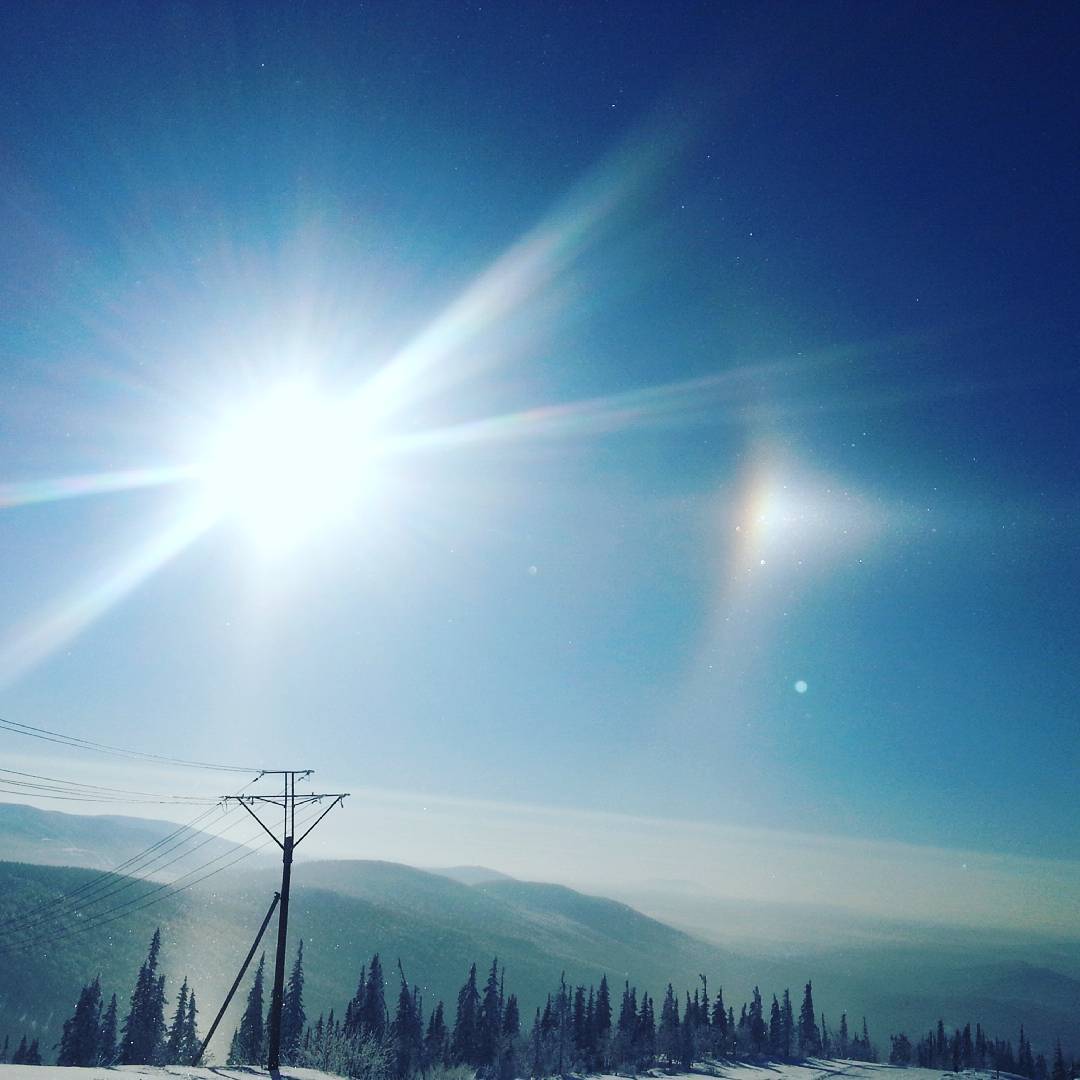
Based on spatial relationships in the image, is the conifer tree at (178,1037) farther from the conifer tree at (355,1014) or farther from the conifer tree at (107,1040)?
the conifer tree at (355,1014)

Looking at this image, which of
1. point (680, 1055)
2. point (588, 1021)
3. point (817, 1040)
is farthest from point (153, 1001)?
point (817, 1040)

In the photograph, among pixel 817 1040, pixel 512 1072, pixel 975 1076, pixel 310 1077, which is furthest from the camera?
pixel 817 1040

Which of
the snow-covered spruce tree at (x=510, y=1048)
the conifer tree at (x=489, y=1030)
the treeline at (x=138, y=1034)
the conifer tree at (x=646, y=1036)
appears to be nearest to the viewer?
the snow-covered spruce tree at (x=510, y=1048)

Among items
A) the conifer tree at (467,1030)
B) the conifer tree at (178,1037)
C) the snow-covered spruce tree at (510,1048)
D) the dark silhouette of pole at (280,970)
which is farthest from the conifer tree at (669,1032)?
the dark silhouette of pole at (280,970)

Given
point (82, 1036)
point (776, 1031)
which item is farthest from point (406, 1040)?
point (776, 1031)

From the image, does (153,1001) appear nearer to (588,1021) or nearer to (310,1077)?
(588,1021)

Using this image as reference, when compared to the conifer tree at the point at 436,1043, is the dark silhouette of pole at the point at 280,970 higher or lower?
higher

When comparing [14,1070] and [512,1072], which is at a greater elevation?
[14,1070]
